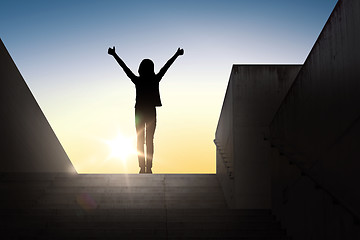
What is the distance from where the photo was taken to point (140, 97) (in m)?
9.48

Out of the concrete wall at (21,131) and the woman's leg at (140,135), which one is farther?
the woman's leg at (140,135)

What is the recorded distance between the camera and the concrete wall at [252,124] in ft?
24.5

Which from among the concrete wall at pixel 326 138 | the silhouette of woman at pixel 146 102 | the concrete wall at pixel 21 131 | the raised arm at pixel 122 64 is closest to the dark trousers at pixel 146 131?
the silhouette of woman at pixel 146 102

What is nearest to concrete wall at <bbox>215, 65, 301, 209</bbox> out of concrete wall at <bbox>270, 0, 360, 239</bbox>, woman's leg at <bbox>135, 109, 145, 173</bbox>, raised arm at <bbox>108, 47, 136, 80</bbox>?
concrete wall at <bbox>270, 0, 360, 239</bbox>

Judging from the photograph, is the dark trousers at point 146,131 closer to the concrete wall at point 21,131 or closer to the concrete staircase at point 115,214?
the concrete staircase at point 115,214

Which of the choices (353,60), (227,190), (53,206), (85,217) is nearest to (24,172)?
(53,206)

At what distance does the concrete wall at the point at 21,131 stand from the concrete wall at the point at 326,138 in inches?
166

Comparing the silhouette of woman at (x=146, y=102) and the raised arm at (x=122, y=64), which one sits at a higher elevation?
the raised arm at (x=122, y=64)

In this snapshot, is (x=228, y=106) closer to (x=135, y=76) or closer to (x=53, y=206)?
(x=135, y=76)

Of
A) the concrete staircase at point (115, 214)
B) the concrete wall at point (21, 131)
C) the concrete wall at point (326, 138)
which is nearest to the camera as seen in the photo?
the concrete wall at point (326, 138)

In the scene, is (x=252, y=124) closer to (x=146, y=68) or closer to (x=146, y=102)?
(x=146, y=102)

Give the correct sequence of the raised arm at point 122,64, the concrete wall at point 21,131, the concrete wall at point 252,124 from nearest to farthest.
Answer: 1. the concrete wall at point 252,124
2. the concrete wall at point 21,131
3. the raised arm at point 122,64

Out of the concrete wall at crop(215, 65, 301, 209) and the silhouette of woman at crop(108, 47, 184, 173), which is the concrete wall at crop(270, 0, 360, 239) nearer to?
the concrete wall at crop(215, 65, 301, 209)

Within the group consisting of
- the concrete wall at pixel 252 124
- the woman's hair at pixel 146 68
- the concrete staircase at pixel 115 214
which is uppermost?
the woman's hair at pixel 146 68
